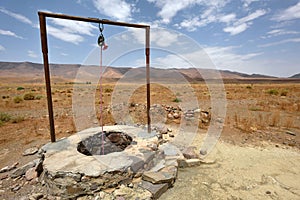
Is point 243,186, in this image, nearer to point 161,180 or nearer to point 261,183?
point 261,183

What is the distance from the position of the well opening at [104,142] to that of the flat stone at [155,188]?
4.73ft

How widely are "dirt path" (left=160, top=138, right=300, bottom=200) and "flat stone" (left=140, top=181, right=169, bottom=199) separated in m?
0.08

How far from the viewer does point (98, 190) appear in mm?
2441

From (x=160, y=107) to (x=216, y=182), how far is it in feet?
15.8

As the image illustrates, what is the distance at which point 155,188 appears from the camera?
2551mm

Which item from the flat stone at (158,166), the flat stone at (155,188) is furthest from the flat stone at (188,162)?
the flat stone at (155,188)

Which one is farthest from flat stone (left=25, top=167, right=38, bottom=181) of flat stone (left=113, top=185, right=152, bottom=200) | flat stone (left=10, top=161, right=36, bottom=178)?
flat stone (left=113, top=185, right=152, bottom=200)

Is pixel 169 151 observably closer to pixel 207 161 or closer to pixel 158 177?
pixel 207 161

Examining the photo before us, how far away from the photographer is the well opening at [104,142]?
373 cm

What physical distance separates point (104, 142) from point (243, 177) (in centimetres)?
301

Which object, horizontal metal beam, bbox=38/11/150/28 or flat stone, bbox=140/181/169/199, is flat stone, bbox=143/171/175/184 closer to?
flat stone, bbox=140/181/169/199

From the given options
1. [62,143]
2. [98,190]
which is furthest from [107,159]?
[62,143]

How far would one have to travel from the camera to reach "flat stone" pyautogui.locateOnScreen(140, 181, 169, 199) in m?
2.49

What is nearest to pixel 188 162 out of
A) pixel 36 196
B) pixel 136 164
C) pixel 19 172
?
pixel 136 164
